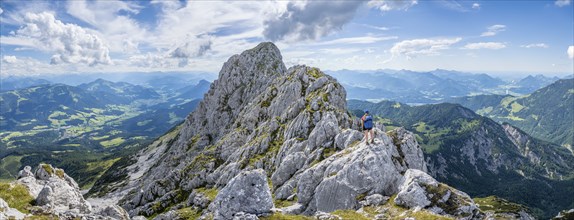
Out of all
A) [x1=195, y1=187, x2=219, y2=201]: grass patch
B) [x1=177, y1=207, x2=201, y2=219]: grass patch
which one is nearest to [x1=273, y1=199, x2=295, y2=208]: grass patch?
[x1=177, y1=207, x2=201, y2=219]: grass patch

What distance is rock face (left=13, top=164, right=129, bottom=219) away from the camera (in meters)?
42.8

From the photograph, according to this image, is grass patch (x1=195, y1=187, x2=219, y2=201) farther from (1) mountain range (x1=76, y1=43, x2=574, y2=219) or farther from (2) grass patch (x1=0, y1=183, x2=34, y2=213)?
(2) grass patch (x1=0, y1=183, x2=34, y2=213)

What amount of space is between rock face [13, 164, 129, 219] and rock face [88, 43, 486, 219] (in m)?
16.0

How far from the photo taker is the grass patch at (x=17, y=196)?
43.5 metres

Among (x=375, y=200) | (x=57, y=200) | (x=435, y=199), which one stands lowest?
(x=375, y=200)

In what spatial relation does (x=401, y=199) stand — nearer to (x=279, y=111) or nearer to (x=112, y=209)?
(x=112, y=209)

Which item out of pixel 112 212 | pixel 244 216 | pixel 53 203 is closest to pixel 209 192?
pixel 112 212

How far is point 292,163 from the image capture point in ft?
313

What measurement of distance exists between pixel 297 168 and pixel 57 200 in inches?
2288

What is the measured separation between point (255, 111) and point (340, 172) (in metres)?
105

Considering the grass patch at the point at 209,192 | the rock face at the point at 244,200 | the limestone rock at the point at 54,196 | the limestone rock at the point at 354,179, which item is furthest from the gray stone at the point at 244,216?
the grass patch at the point at 209,192

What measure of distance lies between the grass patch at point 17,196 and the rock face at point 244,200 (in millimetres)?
24096

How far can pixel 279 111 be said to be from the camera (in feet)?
506

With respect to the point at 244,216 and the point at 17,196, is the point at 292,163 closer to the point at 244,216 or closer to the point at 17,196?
the point at 244,216
